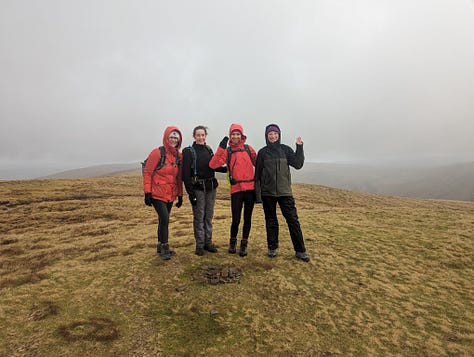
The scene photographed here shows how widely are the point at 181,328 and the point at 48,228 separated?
1454cm

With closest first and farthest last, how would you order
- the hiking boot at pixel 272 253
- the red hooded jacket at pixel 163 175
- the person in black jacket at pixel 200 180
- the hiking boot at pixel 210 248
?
the red hooded jacket at pixel 163 175, the person in black jacket at pixel 200 180, the hiking boot at pixel 272 253, the hiking boot at pixel 210 248

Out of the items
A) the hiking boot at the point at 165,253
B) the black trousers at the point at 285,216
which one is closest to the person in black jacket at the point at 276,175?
the black trousers at the point at 285,216

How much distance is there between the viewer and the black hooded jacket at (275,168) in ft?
31.1

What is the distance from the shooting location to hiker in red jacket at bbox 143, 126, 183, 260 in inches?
364

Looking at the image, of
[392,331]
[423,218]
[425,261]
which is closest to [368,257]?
[425,261]

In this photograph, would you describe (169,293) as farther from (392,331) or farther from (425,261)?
(425,261)

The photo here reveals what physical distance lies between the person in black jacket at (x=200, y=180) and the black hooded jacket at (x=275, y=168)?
1496 mm

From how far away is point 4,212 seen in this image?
2103 centimetres

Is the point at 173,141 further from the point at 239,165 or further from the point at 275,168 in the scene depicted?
the point at 275,168

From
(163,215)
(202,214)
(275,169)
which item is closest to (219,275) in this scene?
(202,214)

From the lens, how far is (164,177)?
9.48m

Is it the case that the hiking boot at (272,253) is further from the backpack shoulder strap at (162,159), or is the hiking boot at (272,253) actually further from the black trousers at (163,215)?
the backpack shoulder strap at (162,159)

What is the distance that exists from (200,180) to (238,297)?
4.34 metres

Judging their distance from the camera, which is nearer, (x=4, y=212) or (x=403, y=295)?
(x=403, y=295)
